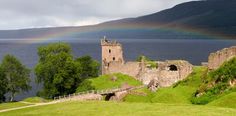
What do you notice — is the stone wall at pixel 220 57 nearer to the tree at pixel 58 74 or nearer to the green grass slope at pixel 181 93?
the green grass slope at pixel 181 93

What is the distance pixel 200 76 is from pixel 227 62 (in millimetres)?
9996

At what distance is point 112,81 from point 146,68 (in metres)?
6.67

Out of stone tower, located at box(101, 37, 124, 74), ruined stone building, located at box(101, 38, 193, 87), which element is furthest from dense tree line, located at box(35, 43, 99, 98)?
ruined stone building, located at box(101, 38, 193, 87)

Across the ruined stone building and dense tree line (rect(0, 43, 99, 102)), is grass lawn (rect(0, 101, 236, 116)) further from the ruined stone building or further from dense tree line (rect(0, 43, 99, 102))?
dense tree line (rect(0, 43, 99, 102))

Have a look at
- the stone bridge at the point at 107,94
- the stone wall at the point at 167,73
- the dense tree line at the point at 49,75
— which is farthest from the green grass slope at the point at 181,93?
the dense tree line at the point at 49,75

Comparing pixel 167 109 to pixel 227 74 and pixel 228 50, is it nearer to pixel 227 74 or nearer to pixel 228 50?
pixel 227 74

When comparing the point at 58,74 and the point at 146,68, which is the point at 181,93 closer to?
the point at 146,68

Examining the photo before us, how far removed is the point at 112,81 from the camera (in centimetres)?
7219

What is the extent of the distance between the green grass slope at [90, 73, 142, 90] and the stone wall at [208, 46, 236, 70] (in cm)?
2569

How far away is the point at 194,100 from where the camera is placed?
Result: 1650 inches

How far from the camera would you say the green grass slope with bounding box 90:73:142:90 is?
70.1 meters

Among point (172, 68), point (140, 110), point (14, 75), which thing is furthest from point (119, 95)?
point (140, 110)

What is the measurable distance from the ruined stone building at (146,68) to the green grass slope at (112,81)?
42.6 inches

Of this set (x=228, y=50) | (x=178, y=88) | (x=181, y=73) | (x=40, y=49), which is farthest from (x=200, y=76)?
(x=40, y=49)
